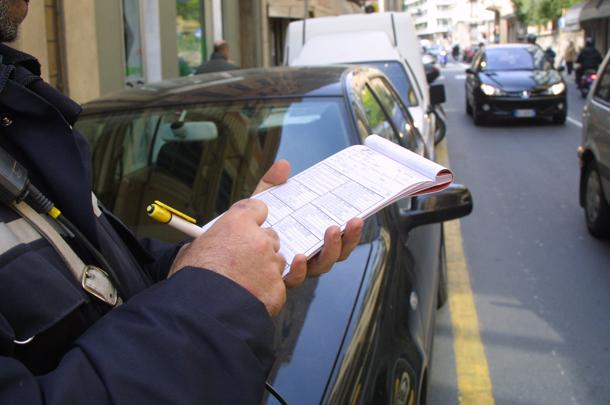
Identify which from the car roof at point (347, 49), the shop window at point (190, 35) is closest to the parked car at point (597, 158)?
the car roof at point (347, 49)

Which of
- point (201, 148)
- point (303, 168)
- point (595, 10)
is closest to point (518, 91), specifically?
point (201, 148)

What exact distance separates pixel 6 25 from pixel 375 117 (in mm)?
2616

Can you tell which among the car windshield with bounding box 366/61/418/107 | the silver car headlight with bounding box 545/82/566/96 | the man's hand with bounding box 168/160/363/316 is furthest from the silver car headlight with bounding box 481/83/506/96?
the man's hand with bounding box 168/160/363/316

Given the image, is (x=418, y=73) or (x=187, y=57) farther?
(x=187, y=57)

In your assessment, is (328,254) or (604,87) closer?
(328,254)

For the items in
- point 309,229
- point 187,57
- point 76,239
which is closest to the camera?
point 76,239

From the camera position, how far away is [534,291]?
5.01 m

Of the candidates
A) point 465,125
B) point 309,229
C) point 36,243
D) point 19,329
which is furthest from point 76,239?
point 465,125

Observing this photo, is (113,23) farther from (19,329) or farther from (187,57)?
(19,329)

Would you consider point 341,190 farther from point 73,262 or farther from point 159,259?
point 73,262

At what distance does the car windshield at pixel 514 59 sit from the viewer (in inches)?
571

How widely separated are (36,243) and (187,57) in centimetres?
1156

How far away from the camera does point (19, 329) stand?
1.07 metres

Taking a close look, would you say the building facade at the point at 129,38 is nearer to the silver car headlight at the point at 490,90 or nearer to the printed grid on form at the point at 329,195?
the printed grid on form at the point at 329,195
